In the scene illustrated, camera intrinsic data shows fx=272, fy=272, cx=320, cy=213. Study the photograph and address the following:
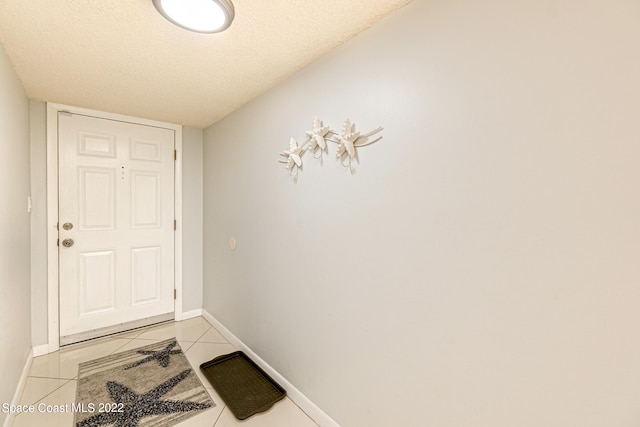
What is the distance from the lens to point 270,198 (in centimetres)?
202

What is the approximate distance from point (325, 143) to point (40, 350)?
2.93 meters

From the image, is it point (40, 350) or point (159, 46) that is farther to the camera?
point (40, 350)

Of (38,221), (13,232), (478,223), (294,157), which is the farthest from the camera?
(38,221)

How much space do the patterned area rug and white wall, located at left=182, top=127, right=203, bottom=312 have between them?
80 centimetres

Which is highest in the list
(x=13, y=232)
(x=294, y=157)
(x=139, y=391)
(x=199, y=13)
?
(x=199, y=13)

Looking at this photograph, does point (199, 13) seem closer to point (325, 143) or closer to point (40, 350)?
point (325, 143)

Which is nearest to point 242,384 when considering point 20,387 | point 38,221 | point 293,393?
point 293,393

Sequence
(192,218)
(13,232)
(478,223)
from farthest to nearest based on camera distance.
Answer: (192,218) → (13,232) → (478,223)

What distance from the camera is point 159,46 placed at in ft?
4.83

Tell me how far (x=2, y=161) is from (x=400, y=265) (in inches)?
82.1

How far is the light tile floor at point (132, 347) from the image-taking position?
Result: 5.29 feet

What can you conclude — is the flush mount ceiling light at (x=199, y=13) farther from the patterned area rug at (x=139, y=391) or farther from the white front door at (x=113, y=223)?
the patterned area rug at (x=139, y=391)

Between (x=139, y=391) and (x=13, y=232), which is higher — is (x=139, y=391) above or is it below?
below

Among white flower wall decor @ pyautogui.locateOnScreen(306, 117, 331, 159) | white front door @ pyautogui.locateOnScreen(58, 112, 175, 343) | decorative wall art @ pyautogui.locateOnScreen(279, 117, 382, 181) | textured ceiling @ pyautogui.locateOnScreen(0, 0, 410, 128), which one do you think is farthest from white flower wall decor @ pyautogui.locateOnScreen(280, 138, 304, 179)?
white front door @ pyautogui.locateOnScreen(58, 112, 175, 343)
